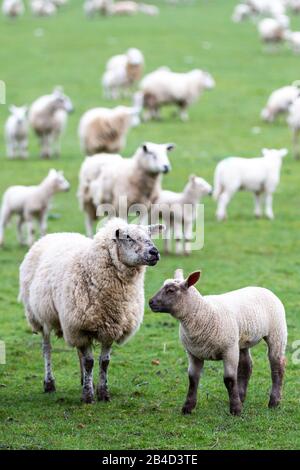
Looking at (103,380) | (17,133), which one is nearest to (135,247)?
(103,380)

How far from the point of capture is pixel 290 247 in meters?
16.8

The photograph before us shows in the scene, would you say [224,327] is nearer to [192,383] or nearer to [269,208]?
[192,383]

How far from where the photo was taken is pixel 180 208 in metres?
15.7

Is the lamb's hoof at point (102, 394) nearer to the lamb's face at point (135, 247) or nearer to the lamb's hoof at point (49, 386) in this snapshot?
the lamb's hoof at point (49, 386)

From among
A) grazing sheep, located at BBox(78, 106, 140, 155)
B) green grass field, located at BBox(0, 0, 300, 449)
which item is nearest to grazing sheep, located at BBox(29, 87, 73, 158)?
green grass field, located at BBox(0, 0, 300, 449)

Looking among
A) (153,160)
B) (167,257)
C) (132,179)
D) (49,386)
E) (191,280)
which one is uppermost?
(153,160)

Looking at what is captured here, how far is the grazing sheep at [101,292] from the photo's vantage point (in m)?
9.06

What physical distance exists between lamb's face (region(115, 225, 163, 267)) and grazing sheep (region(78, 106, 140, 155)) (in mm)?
12223

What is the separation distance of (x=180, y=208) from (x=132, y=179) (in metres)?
0.85

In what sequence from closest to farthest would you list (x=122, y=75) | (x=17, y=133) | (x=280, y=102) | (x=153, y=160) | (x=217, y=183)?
(x=153, y=160) < (x=217, y=183) < (x=17, y=133) < (x=280, y=102) < (x=122, y=75)

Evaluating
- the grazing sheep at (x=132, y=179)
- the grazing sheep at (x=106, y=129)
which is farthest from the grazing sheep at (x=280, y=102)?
the grazing sheep at (x=132, y=179)

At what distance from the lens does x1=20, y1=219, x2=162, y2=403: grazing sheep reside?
29.7ft

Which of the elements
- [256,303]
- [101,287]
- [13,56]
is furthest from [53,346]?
[13,56]

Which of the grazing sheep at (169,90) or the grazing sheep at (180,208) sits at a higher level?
the grazing sheep at (169,90)
